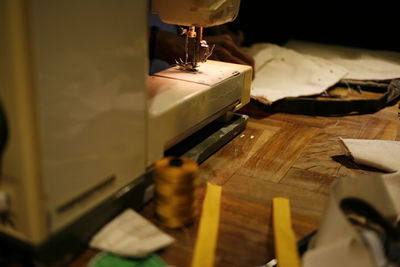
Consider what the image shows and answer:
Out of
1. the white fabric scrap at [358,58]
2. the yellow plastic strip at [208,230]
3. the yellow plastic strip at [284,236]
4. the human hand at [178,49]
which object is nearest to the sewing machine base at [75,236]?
the yellow plastic strip at [208,230]

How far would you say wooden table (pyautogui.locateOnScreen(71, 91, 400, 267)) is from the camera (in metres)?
1.07

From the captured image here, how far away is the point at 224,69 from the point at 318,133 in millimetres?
482

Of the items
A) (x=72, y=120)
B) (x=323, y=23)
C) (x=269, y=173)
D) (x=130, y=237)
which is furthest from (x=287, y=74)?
(x=72, y=120)

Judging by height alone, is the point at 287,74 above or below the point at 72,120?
below

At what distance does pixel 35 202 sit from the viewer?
2.77ft

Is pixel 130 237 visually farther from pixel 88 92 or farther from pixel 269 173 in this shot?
pixel 269 173

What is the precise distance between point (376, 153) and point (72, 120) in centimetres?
103

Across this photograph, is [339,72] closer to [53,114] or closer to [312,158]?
[312,158]

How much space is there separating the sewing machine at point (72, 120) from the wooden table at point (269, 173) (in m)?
0.13

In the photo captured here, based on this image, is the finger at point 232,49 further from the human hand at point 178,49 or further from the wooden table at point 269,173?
the wooden table at point 269,173

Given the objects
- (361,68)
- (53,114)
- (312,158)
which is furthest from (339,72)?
(53,114)

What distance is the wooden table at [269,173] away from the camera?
1.07 meters

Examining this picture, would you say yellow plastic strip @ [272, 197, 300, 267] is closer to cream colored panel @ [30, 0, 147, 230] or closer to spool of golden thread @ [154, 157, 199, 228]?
spool of golden thread @ [154, 157, 199, 228]

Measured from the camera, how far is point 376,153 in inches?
59.6
